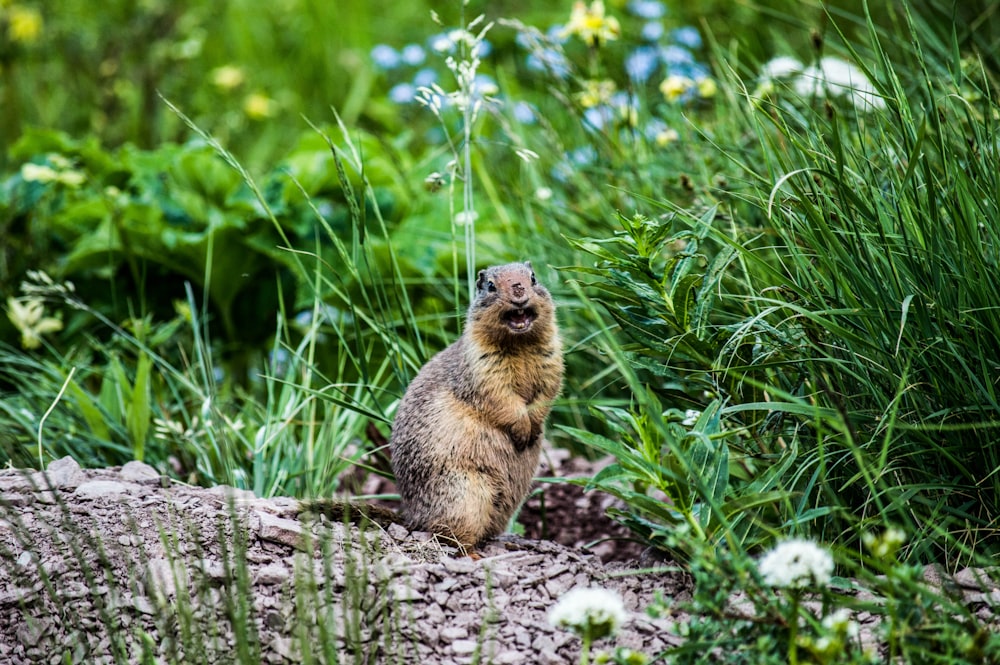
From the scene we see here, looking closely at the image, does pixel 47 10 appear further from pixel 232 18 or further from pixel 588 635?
pixel 588 635

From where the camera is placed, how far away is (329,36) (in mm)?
9133

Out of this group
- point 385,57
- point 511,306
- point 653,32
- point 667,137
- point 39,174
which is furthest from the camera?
point 385,57

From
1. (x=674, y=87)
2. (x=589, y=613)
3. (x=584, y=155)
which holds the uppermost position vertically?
(x=674, y=87)

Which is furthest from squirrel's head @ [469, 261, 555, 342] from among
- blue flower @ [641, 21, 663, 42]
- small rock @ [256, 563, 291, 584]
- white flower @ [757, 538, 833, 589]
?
blue flower @ [641, 21, 663, 42]

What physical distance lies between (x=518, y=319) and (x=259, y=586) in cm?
123

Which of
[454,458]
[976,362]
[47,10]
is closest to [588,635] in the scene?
[454,458]

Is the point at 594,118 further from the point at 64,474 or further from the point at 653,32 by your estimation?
the point at 64,474

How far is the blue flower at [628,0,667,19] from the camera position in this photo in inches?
274

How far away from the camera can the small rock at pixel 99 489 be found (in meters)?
3.54

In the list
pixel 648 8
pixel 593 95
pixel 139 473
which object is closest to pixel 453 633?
pixel 139 473

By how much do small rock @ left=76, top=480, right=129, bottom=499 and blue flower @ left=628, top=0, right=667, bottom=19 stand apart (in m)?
4.61

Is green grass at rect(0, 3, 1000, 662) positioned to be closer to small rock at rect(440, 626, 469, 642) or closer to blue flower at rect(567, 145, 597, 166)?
blue flower at rect(567, 145, 597, 166)

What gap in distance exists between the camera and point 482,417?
3705 millimetres

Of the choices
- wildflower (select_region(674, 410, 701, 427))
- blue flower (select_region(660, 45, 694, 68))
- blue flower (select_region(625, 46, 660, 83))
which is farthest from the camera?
blue flower (select_region(625, 46, 660, 83))
